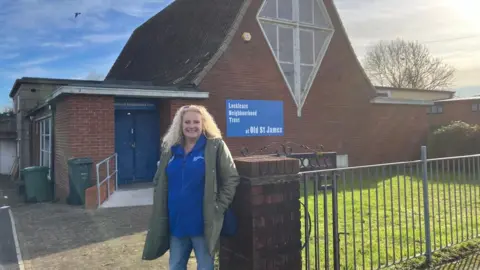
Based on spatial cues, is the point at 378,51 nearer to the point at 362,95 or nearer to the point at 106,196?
the point at 362,95

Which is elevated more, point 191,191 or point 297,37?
point 297,37

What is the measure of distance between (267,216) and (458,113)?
84.4 ft

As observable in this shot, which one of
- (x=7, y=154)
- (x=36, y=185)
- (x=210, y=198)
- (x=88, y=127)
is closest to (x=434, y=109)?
(x=88, y=127)

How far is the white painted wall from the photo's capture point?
24.4 meters

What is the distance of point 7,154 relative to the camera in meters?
24.6

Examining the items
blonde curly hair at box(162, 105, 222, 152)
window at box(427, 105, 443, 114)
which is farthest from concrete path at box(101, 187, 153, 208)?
window at box(427, 105, 443, 114)

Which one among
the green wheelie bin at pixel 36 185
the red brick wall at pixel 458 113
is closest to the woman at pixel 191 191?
the green wheelie bin at pixel 36 185

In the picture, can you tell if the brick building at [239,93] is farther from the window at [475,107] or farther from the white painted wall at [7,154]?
the white painted wall at [7,154]

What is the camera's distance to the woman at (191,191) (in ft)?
9.66

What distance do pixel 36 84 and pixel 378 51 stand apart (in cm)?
3485

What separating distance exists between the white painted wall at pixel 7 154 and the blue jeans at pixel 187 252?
990 inches

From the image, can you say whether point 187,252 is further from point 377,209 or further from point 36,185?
point 36,185

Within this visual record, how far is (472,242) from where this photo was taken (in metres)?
5.16

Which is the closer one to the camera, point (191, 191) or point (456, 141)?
point (191, 191)
